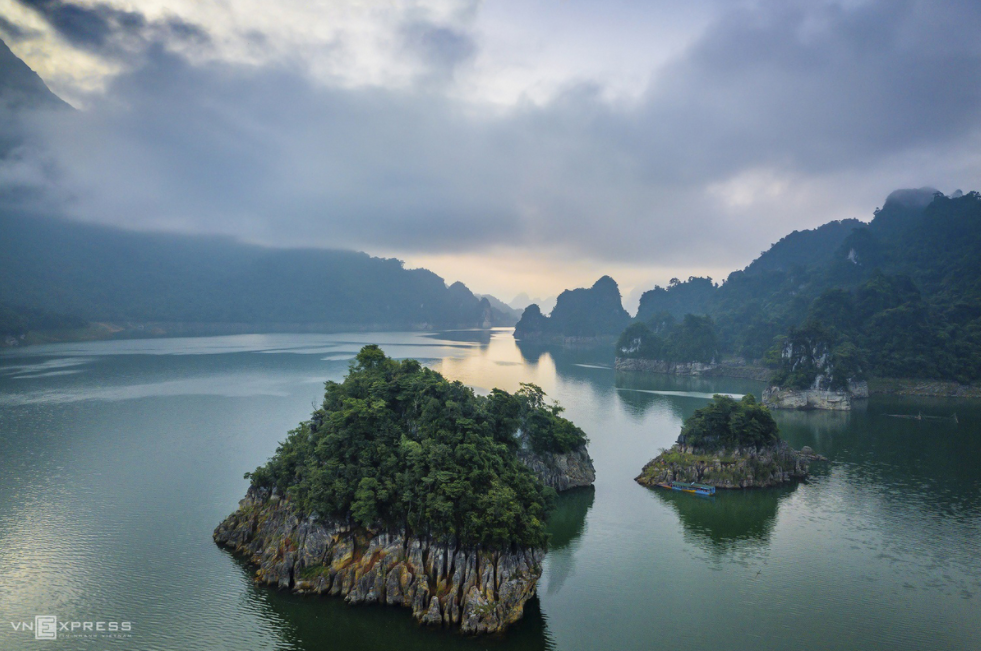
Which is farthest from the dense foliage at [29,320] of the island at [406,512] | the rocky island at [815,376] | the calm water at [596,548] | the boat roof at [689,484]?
the rocky island at [815,376]

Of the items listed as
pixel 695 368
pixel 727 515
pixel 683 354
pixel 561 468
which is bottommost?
pixel 727 515

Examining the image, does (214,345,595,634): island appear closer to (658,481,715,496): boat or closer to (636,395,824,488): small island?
(658,481,715,496): boat

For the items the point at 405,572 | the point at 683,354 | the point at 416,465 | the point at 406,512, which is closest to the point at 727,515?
the point at 416,465

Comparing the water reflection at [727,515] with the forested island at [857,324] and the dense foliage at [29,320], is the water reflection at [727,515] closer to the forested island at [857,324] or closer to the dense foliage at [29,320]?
the forested island at [857,324]

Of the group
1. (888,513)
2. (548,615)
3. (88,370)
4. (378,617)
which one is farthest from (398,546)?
(88,370)

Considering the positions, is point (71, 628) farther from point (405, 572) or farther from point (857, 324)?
point (857, 324)

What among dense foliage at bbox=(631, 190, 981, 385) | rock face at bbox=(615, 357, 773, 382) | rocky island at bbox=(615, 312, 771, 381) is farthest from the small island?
rocky island at bbox=(615, 312, 771, 381)

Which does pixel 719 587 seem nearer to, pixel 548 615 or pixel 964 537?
pixel 548 615
